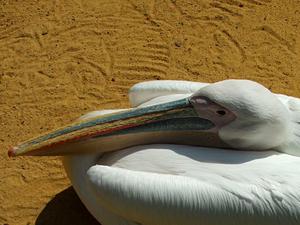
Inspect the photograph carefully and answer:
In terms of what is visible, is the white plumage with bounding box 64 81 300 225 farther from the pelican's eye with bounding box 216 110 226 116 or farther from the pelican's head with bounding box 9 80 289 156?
the pelican's eye with bounding box 216 110 226 116

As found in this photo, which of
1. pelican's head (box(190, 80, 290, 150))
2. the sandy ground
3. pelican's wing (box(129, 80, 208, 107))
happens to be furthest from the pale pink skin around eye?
the sandy ground

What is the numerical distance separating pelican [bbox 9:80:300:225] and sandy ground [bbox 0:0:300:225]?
986mm

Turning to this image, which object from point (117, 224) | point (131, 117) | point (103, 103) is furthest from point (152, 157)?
point (103, 103)

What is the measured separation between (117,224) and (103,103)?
64.1 inches

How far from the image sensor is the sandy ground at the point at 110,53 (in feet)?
13.6

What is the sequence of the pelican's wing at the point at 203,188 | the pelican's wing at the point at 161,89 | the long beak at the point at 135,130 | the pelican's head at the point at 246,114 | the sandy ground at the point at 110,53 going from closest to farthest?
the pelican's wing at the point at 203,188, the pelican's head at the point at 246,114, the long beak at the point at 135,130, the pelican's wing at the point at 161,89, the sandy ground at the point at 110,53

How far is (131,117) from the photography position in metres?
2.77

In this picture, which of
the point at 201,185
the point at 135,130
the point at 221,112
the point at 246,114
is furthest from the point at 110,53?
the point at 201,185

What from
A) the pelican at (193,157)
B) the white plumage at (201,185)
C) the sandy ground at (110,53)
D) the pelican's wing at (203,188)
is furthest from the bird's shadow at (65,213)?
the pelican's wing at (203,188)

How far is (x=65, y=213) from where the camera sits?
351 centimetres

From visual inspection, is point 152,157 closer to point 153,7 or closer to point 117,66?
point 117,66

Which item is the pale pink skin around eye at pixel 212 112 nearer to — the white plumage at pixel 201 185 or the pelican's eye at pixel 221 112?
the pelican's eye at pixel 221 112

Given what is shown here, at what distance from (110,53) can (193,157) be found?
2.23m

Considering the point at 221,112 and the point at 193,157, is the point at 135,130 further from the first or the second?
the point at 221,112
